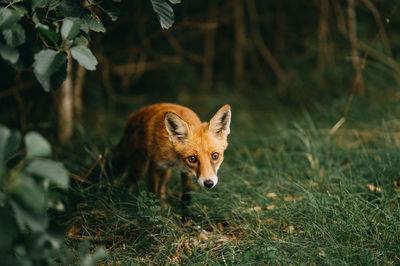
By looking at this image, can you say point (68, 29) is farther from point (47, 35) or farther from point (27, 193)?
point (27, 193)

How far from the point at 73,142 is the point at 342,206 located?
3991 millimetres

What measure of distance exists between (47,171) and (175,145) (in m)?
1.75

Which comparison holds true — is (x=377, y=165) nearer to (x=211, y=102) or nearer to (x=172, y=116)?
(x=172, y=116)

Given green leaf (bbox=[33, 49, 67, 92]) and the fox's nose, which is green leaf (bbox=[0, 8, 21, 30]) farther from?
the fox's nose

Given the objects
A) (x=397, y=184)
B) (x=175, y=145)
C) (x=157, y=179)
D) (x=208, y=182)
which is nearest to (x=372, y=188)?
(x=397, y=184)

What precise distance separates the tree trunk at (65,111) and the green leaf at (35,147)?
3923mm

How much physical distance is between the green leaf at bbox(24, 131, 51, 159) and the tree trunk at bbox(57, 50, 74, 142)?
392cm

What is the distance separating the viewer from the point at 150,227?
2.97 metres

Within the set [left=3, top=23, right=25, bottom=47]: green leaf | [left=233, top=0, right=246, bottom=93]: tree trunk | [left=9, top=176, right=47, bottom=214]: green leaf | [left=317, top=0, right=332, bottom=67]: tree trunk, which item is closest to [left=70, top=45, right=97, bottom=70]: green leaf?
[left=3, top=23, right=25, bottom=47]: green leaf

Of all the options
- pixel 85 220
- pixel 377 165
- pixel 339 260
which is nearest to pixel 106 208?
pixel 85 220

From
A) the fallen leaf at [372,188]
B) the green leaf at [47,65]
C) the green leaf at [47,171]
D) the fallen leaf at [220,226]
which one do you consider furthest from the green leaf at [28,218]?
the fallen leaf at [372,188]

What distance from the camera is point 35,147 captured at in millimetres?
1486

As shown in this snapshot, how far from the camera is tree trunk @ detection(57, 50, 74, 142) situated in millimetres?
5191

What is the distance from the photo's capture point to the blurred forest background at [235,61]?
6.11 metres
